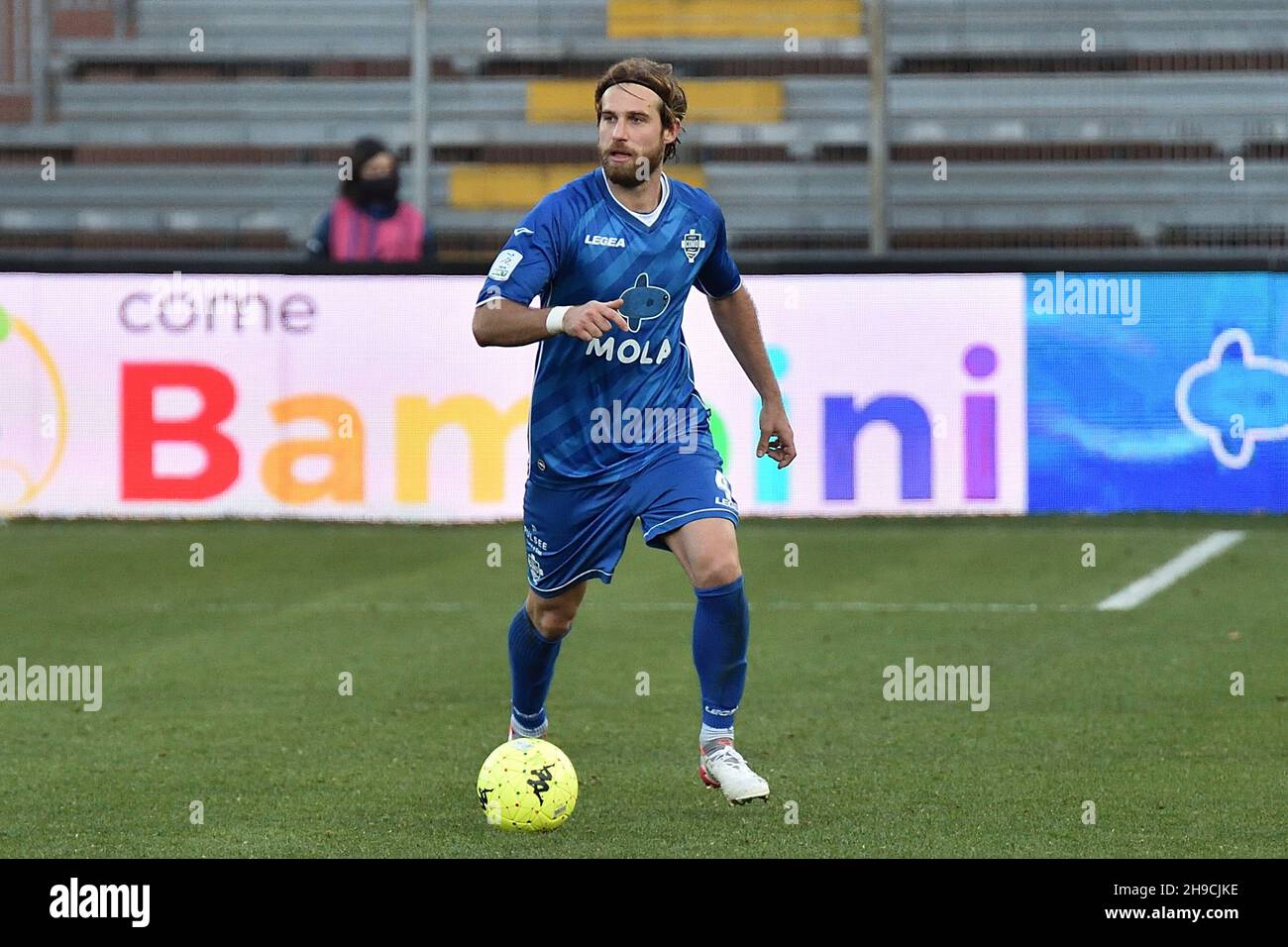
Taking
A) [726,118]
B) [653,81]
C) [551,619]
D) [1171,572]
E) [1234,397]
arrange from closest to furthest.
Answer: [653,81], [551,619], [1171,572], [1234,397], [726,118]

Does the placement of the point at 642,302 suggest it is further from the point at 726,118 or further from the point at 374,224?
the point at 726,118

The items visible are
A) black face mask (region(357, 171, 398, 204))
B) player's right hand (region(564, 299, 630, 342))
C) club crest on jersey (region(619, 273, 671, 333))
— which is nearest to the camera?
player's right hand (region(564, 299, 630, 342))

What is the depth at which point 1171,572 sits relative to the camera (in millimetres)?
11750

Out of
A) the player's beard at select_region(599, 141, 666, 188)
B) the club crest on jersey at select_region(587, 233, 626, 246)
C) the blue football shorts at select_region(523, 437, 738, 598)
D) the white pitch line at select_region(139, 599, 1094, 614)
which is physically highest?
the player's beard at select_region(599, 141, 666, 188)

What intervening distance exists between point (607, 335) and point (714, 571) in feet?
2.36

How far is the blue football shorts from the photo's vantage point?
601 centimetres

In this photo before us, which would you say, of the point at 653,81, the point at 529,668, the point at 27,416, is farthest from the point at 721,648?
the point at 27,416

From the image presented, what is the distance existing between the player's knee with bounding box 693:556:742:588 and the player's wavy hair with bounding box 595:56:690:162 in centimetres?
122

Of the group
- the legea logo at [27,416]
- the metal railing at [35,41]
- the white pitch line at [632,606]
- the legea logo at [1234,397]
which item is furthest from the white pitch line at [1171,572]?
the metal railing at [35,41]

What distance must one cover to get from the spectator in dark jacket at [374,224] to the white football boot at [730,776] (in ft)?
28.9

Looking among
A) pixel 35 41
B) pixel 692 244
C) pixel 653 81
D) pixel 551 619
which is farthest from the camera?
pixel 35 41

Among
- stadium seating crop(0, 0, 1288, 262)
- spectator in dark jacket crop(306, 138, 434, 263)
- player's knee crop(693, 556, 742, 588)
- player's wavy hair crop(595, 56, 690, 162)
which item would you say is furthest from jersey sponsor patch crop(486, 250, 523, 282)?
stadium seating crop(0, 0, 1288, 262)

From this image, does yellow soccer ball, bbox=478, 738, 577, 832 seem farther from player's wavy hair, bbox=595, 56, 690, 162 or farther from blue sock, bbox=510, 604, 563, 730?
player's wavy hair, bbox=595, 56, 690, 162

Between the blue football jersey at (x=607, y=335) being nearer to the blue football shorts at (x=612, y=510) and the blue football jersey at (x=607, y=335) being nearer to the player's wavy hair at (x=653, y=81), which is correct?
the blue football shorts at (x=612, y=510)
